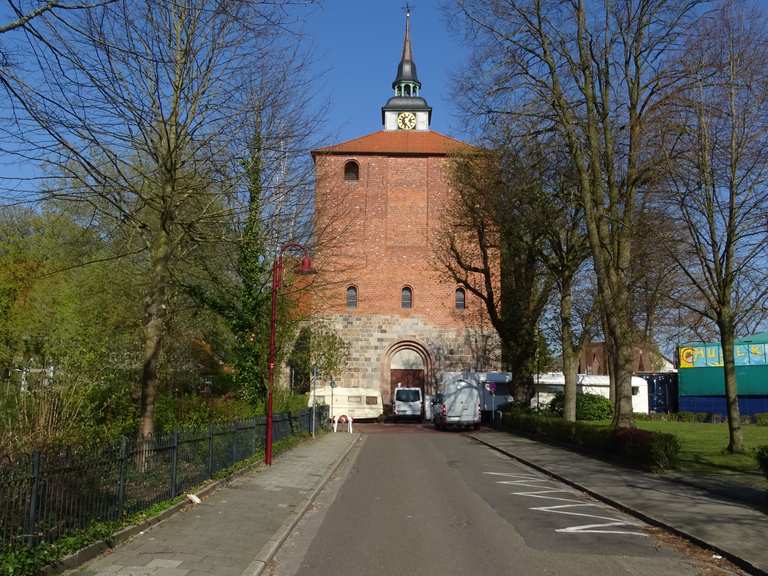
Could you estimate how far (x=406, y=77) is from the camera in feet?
194

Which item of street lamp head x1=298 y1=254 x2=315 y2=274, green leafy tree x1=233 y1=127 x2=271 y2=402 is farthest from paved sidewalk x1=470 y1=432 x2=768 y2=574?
green leafy tree x1=233 y1=127 x2=271 y2=402

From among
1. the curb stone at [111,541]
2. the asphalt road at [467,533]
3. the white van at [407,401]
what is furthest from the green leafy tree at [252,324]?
the white van at [407,401]

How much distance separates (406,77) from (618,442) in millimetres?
45387

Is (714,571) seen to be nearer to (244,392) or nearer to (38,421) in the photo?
(38,421)

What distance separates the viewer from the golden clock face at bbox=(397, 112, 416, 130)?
56.7 meters

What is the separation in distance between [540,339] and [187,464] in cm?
2836

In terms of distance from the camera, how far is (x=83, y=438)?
33.7 ft

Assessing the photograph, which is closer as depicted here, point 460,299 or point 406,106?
point 460,299

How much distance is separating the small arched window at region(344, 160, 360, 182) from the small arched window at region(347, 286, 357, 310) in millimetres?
7352

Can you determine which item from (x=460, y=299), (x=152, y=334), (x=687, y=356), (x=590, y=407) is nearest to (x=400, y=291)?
(x=460, y=299)

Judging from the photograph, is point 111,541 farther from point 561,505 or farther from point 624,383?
point 624,383

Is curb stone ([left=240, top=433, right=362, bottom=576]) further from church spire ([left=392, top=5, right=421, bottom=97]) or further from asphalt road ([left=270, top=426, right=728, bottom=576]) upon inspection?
church spire ([left=392, top=5, right=421, bottom=97])

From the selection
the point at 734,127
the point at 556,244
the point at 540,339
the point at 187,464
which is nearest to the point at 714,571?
the point at 187,464

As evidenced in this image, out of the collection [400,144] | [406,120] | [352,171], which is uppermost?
[406,120]
